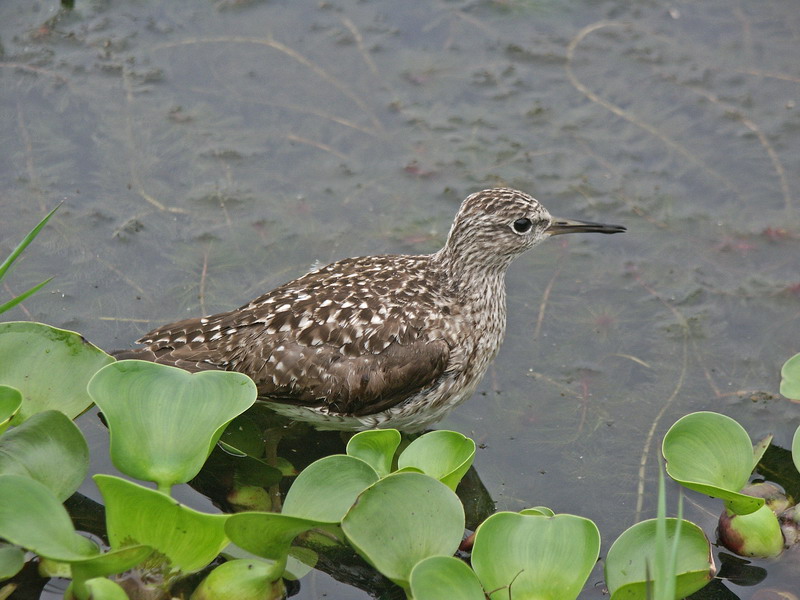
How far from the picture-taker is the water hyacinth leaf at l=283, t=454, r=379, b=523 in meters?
4.50

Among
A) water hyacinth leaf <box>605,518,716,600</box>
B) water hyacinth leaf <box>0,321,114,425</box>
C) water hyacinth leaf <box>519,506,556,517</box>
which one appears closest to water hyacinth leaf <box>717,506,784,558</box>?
water hyacinth leaf <box>605,518,716,600</box>

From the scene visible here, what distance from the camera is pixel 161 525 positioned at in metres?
4.28

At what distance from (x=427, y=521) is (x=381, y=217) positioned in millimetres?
2979

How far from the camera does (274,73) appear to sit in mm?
7879

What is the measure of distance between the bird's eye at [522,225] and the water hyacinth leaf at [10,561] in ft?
9.88

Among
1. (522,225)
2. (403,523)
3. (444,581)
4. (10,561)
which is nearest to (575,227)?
(522,225)

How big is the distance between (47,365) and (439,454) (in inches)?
76.7

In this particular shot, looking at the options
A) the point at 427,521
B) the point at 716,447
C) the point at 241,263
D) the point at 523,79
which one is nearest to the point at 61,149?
the point at 241,263

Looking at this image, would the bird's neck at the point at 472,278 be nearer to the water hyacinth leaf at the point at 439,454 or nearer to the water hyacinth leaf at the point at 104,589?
the water hyacinth leaf at the point at 439,454

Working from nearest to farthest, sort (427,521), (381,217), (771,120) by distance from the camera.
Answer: (427,521) < (381,217) < (771,120)

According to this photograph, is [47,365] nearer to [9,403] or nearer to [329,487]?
[9,403]

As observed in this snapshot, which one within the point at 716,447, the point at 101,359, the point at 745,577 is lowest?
the point at 745,577

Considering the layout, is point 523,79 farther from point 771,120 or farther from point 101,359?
point 101,359

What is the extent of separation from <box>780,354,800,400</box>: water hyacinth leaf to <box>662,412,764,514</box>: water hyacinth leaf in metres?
0.54
